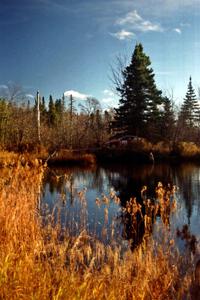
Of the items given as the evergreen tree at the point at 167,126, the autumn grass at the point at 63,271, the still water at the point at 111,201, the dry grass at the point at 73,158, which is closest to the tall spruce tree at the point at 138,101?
the evergreen tree at the point at 167,126

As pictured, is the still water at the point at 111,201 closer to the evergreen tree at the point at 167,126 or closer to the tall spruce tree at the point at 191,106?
the evergreen tree at the point at 167,126

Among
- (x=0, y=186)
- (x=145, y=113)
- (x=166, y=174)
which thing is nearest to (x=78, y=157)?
(x=166, y=174)

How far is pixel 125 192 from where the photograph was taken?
11641 mm

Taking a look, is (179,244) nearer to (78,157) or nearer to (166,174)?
(166,174)

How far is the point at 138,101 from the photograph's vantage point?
29172 mm

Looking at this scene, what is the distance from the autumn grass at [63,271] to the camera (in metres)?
2.82

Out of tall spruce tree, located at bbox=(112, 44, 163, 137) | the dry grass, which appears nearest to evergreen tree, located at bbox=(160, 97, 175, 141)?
tall spruce tree, located at bbox=(112, 44, 163, 137)

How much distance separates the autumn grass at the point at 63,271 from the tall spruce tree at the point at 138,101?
22.9 meters

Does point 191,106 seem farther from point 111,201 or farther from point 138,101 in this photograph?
point 111,201

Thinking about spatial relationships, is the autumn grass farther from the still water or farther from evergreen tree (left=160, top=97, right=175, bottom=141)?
evergreen tree (left=160, top=97, right=175, bottom=141)

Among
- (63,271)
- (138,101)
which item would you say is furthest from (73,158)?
(63,271)

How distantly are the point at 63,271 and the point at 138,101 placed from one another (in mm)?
26592

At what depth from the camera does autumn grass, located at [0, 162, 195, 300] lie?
282cm

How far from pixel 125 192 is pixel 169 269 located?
7655mm
